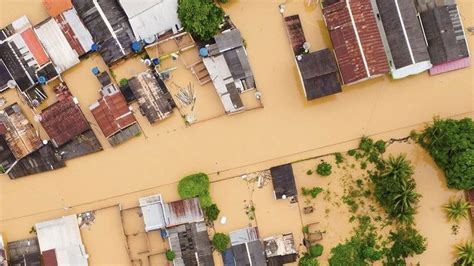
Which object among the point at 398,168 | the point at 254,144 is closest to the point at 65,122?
the point at 254,144

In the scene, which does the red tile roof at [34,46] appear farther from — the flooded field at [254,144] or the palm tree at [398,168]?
the palm tree at [398,168]

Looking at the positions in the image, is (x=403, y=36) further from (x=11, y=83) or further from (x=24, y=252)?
(x=24, y=252)

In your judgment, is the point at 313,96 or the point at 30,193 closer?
the point at 313,96

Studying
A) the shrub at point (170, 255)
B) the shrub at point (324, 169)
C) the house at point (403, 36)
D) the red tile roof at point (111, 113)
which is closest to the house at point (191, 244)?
the shrub at point (170, 255)

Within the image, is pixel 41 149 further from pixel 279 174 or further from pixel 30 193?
pixel 279 174

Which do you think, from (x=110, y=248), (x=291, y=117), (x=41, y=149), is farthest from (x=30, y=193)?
(x=291, y=117)

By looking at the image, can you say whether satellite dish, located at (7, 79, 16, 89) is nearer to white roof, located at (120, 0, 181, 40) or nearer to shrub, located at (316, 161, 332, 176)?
white roof, located at (120, 0, 181, 40)

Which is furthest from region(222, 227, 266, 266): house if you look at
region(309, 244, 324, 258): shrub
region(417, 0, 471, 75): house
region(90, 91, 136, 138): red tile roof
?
region(417, 0, 471, 75): house
